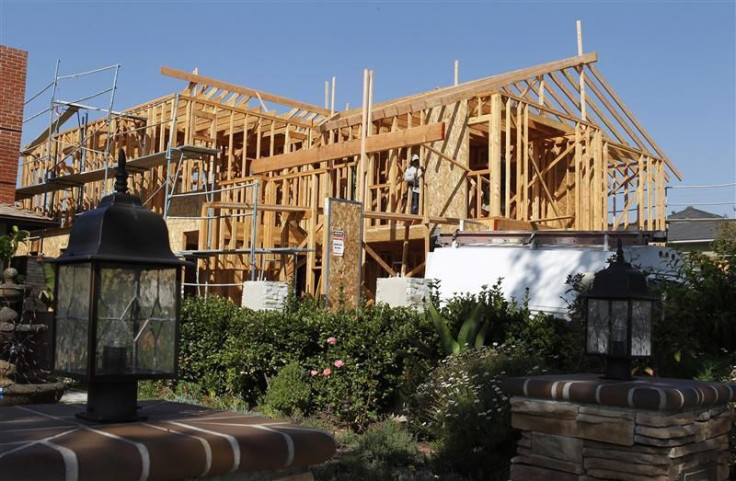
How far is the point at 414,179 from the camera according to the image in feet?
59.3

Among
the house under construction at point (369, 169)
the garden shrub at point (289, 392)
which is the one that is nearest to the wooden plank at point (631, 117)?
the house under construction at point (369, 169)

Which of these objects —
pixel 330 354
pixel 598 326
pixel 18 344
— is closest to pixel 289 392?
pixel 330 354

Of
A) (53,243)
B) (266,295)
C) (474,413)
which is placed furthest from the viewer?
(53,243)

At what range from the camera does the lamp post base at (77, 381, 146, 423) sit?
318 centimetres

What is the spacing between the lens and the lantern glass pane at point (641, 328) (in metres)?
5.67

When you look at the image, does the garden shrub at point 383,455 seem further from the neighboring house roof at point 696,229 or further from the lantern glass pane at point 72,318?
the neighboring house roof at point 696,229

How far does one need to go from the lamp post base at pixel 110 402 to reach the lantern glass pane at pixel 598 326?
12.1ft

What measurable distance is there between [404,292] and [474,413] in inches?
152

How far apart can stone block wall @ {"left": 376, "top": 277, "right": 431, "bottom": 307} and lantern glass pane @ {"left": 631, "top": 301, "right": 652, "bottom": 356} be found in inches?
219

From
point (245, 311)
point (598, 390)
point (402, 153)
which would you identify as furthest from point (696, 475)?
point (402, 153)

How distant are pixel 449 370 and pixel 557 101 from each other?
1294 cm

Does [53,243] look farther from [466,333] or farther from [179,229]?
[466,333]

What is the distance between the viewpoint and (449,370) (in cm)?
873

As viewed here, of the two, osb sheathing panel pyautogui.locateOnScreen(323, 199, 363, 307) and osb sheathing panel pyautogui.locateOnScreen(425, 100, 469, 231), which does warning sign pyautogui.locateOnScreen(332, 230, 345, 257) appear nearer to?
osb sheathing panel pyautogui.locateOnScreen(323, 199, 363, 307)
